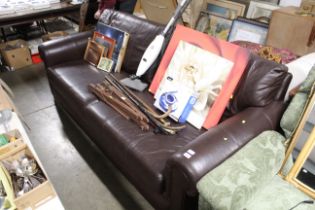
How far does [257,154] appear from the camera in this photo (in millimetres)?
1046

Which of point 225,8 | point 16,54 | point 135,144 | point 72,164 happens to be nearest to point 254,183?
point 135,144

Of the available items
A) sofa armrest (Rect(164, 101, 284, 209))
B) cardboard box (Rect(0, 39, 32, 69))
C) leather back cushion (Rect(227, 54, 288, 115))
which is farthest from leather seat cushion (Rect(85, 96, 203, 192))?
cardboard box (Rect(0, 39, 32, 69))

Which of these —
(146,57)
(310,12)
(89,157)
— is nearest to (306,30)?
(310,12)

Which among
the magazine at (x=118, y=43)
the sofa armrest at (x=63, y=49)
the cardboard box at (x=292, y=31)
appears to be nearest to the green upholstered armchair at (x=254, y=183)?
the cardboard box at (x=292, y=31)

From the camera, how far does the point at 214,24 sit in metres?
2.65

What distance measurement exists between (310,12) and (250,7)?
61 centimetres

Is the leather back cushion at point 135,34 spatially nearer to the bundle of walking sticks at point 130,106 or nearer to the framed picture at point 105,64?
the framed picture at point 105,64

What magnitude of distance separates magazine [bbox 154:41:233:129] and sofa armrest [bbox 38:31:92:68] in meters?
1.04

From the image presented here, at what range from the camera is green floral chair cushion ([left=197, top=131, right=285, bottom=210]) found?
0.89 meters

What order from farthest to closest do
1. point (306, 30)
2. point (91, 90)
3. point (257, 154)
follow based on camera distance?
point (306, 30), point (91, 90), point (257, 154)

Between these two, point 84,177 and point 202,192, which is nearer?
point 202,192

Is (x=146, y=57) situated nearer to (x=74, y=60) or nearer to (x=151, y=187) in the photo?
(x=74, y=60)

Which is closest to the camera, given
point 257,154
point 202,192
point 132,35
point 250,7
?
point 202,192

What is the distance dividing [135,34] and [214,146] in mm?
1328
